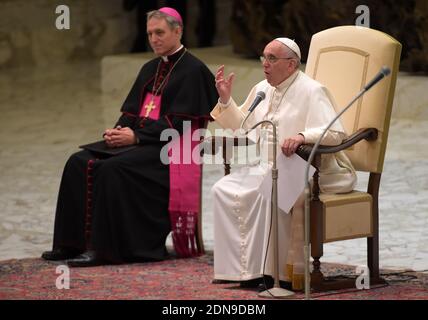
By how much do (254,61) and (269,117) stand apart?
21.7ft

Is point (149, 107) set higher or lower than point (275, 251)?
higher

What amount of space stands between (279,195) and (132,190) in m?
1.49

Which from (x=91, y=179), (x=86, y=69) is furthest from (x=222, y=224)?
(x=86, y=69)

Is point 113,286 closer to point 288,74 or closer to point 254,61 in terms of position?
point 288,74

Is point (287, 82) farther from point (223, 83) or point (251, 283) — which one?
point (251, 283)

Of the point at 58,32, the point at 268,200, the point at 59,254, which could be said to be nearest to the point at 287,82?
the point at 268,200

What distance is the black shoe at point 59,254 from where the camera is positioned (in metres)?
7.81

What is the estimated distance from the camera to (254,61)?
535 inches

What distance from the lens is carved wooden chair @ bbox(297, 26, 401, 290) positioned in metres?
6.61

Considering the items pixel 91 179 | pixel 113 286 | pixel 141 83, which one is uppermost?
pixel 141 83

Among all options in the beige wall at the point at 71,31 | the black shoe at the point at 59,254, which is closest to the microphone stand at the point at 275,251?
the black shoe at the point at 59,254

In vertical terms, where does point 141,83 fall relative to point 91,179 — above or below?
above

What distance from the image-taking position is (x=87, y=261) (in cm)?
763

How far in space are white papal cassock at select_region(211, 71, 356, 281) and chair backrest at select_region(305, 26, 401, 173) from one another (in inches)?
6.5
